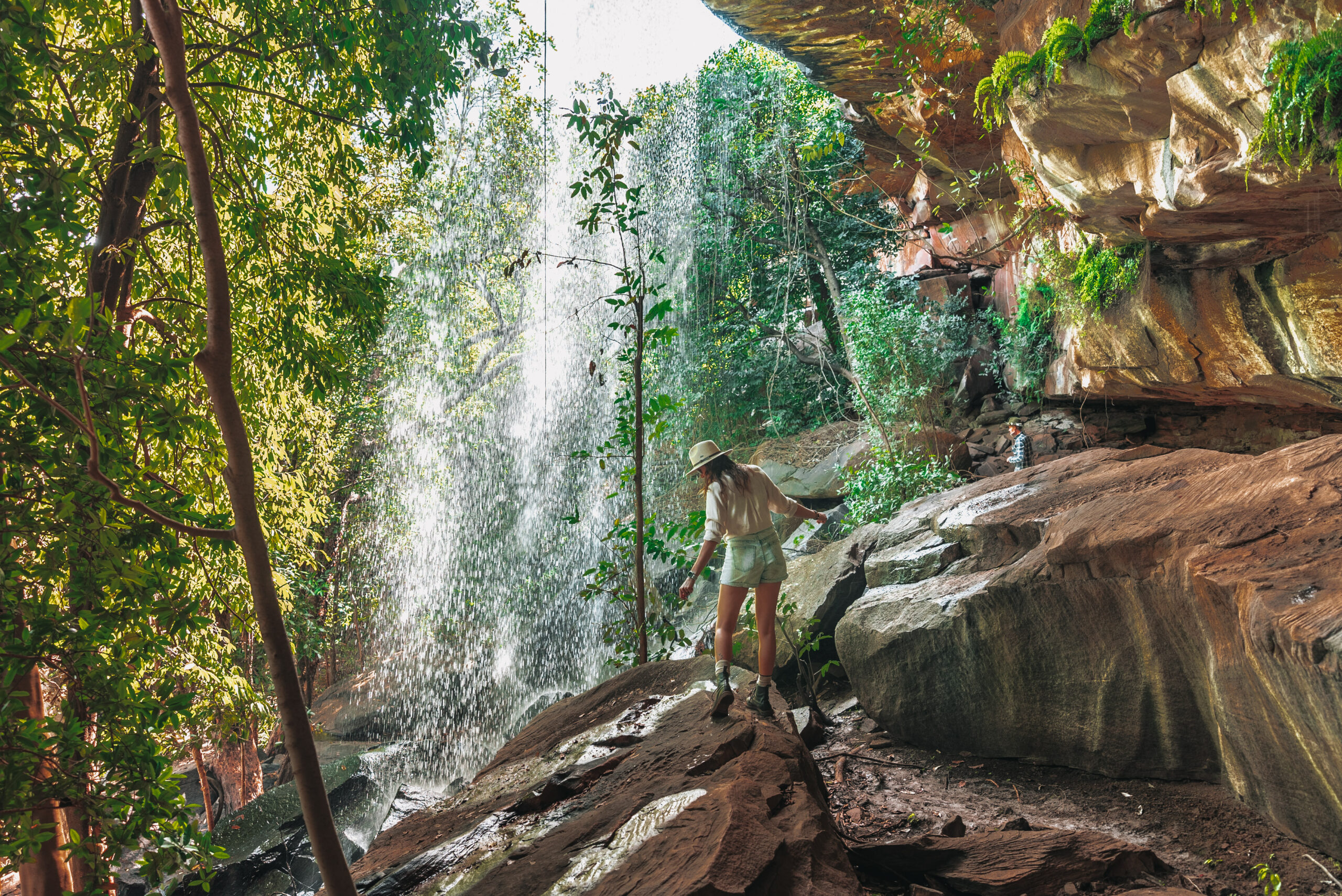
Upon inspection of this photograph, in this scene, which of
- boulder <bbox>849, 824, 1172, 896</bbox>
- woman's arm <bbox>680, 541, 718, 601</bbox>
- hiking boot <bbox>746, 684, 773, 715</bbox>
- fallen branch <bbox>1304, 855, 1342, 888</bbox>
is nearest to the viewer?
boulder <bbox>849, 824, 1172, 896</bbox>

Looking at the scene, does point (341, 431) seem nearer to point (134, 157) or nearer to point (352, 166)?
point (352, 166)

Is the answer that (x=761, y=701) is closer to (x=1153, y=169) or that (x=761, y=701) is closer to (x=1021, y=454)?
(x=1153, y=169)

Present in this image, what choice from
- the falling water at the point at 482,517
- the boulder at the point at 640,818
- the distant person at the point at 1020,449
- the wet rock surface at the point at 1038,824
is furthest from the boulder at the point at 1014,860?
the falling water at the point at 482,517

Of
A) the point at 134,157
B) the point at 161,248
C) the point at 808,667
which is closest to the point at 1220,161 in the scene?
the point at 808,667

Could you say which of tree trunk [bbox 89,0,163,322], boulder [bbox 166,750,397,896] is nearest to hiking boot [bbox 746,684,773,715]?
tree trunk [bbox 89,0,163,322]

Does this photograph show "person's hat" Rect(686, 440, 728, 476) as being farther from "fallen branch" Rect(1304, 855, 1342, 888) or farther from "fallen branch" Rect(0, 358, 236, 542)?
"fallen branch" Rect(1304, 855, 1342, 888)

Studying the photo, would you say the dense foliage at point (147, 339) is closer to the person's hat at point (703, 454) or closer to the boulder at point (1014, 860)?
the person's hat at point (703, 454)

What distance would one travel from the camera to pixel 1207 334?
723 centimetres

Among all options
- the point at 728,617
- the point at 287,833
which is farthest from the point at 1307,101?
the point at 287,833

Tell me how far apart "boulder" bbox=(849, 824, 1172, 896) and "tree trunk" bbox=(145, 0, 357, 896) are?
191cm

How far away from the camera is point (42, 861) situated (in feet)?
9.77

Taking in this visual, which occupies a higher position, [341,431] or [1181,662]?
[341,431]

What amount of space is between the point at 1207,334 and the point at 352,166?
7.78 m

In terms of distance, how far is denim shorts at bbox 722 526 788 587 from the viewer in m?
3.94
